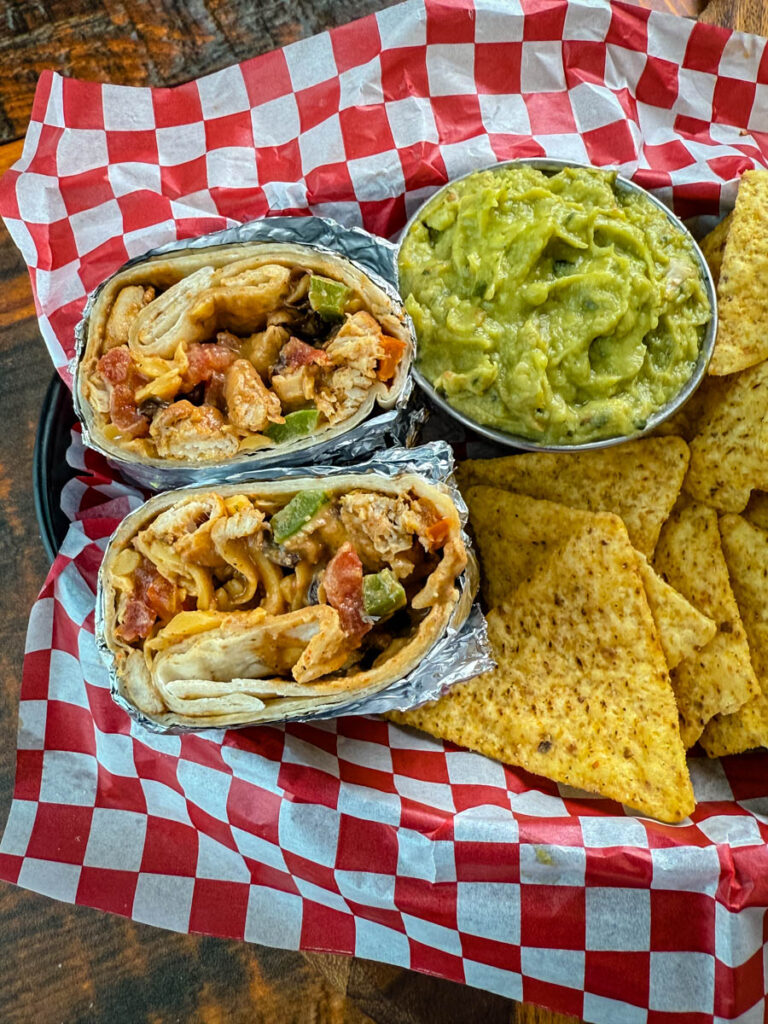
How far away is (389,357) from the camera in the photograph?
80.3 inches

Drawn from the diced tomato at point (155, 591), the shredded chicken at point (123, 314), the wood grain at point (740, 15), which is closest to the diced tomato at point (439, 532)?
the diced tomato at point (155, 591)

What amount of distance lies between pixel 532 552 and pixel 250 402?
102cm

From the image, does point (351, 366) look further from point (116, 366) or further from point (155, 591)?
point (155, 591)

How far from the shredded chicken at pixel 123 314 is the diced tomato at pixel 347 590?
0.73 metres

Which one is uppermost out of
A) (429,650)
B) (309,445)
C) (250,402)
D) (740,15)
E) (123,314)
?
(740,15)

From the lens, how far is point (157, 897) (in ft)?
7.86

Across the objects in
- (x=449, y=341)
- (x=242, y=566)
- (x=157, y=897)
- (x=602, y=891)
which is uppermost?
(x=449, y=341)

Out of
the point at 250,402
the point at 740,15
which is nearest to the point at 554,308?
the point at 250,402

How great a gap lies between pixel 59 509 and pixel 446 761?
1.30m

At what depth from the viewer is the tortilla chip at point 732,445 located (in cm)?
247

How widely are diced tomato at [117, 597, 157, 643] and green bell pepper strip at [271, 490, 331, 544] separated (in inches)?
12.7

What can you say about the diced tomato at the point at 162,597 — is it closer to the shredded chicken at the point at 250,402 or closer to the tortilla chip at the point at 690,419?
the shredded chicken at the point at 250,402

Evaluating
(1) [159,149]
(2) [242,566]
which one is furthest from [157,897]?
(1) [159,149]

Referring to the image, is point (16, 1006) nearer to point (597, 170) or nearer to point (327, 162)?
point (327, 162)
